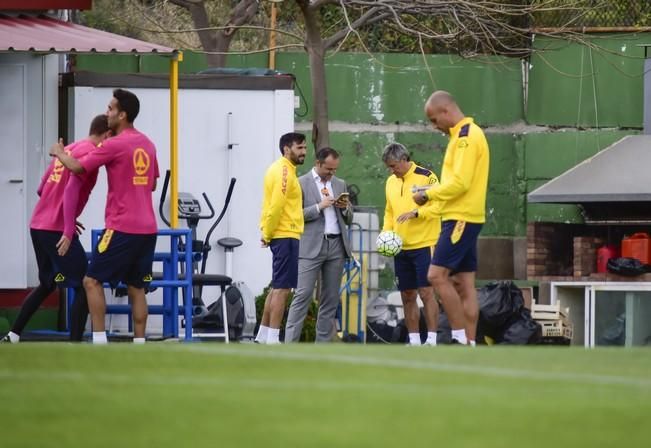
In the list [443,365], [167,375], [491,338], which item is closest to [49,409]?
[167,375]

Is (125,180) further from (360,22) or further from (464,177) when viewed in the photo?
(360,22)

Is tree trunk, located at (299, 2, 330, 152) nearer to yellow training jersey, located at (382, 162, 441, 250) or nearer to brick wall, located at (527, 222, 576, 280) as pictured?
yellow training jersey, located at (382, 162, 441, 250)

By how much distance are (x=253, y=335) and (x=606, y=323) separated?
383 cm

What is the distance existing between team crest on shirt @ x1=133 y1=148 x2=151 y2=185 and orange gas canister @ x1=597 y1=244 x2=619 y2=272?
7.26 m

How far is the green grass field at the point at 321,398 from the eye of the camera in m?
5.03

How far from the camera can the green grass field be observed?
16.5 feet

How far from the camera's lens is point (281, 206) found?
13016 millimetres

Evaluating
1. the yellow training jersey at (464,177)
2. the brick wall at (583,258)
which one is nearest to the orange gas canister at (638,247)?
the brick wall at (583,258)

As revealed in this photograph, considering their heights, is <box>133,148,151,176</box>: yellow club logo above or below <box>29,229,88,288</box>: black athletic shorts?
above

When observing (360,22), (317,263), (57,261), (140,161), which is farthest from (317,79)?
(140,161)

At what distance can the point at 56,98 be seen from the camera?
16000mm

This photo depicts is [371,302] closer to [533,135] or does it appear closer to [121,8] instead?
[533,135]

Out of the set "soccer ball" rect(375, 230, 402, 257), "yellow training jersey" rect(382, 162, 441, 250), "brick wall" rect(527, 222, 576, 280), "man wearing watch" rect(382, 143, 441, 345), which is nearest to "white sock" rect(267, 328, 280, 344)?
"soccer ball" rect(375, 230, 402, 257)

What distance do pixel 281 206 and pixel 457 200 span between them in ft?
7.57
